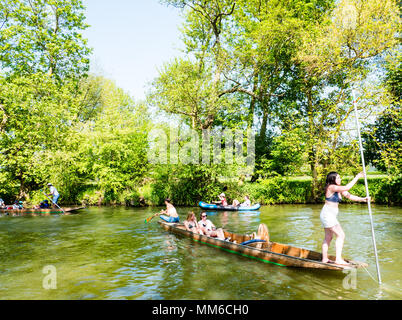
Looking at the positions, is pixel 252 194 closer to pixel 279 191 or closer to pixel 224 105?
pixel 279 191

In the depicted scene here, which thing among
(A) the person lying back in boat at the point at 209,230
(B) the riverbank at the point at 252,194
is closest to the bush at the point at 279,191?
(B) the riverbank at the point at 252,194

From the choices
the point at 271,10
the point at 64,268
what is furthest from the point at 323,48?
the point at 64,268

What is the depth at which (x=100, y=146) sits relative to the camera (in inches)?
1028

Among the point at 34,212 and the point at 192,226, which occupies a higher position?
the point at 192,226

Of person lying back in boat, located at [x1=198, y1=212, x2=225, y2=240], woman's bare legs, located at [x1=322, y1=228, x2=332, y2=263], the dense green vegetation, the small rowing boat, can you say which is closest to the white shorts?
woman's bare legs, located at [x1=322, y1=228, x2=332, y2=263]

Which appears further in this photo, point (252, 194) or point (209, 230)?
point (252, 194)

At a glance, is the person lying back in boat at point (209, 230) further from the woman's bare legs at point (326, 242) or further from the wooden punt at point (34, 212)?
the wooden punt at point (34, 212)

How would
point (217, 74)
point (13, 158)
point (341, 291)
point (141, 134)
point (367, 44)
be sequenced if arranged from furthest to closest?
point (141, 134), point (217, 74), point (13, 158), point (367, 44), point (341, 291)
